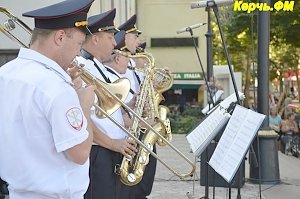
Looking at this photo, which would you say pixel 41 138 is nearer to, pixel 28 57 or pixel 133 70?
pixel 28 57

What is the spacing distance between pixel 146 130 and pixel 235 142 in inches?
41.2

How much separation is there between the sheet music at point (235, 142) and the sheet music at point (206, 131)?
22 cm

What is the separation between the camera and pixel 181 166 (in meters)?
9.33

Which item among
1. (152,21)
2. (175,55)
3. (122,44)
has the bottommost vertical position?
(175,55)

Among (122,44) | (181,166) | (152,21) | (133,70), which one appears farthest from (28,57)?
(152,21)

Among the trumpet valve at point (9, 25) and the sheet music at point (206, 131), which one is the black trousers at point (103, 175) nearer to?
the sheet music at point (206, 131)

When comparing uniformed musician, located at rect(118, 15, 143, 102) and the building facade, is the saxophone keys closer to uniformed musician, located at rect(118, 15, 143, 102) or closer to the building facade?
uniformed musician, located at rect(118, 15, 143, 102)

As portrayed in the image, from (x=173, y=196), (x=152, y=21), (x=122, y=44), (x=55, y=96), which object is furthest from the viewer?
(x=152, y=21)

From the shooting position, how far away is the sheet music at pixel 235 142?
388cm

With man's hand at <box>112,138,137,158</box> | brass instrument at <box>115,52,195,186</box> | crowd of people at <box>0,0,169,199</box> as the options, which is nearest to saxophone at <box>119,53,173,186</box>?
brass instrument at <box>115,52,195,186</box>

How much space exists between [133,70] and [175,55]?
25.5 metres

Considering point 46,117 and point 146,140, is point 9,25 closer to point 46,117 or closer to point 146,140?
point 46,117

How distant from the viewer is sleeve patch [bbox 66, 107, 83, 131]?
234cm

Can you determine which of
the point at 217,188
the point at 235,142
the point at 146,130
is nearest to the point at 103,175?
the point at 146,130
